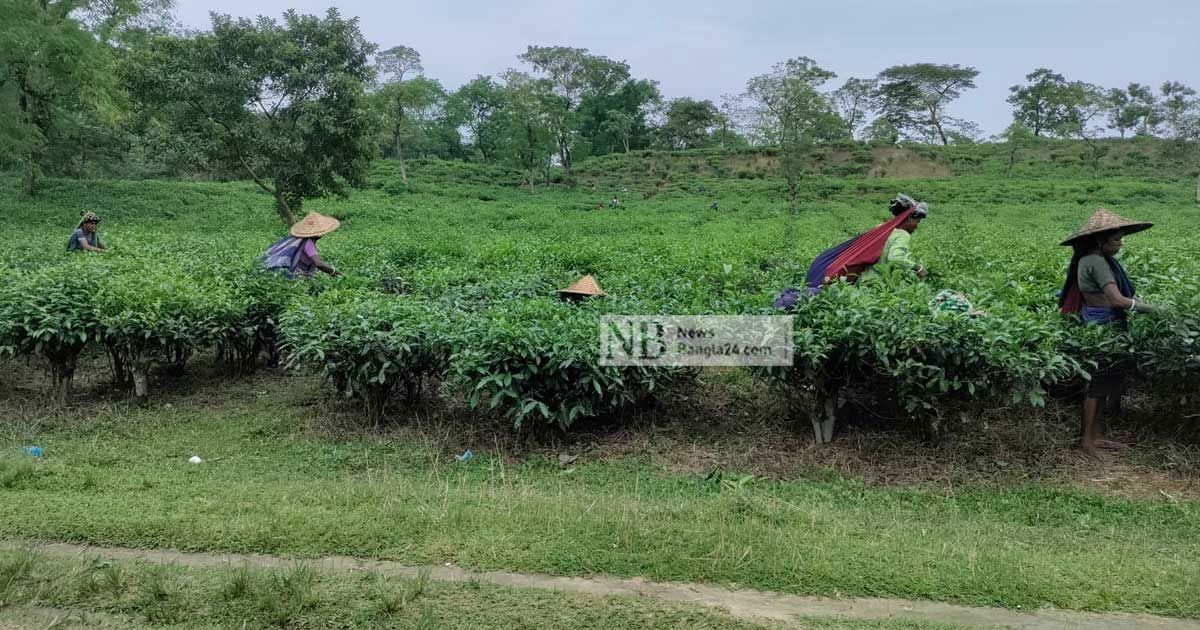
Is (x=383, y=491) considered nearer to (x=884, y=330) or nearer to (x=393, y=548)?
(x=393, y=548)

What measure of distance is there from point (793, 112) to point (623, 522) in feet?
93.6

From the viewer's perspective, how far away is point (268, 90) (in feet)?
53.8

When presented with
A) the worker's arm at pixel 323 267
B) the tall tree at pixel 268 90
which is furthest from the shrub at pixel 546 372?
the tall tree at pixel 268 90

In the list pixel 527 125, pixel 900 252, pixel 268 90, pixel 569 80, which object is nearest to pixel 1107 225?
pixel 900 252

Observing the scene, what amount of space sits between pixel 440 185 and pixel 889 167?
82.8ft

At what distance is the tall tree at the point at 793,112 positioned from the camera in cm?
2703

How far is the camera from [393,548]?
3324mm

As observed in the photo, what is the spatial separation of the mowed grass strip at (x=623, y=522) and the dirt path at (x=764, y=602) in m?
0.06

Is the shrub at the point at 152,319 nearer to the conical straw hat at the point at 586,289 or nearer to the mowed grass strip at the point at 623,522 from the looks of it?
the mowed grass strip at the point at 623,522

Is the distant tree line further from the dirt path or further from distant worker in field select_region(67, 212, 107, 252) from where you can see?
the dirt path

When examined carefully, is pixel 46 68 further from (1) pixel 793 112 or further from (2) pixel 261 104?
(1) pixel 793 112

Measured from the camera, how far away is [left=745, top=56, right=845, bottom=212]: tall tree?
2703cm

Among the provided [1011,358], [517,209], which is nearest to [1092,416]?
[1011,358]

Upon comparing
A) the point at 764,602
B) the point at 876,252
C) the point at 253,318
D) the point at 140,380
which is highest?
the point at 876,252
